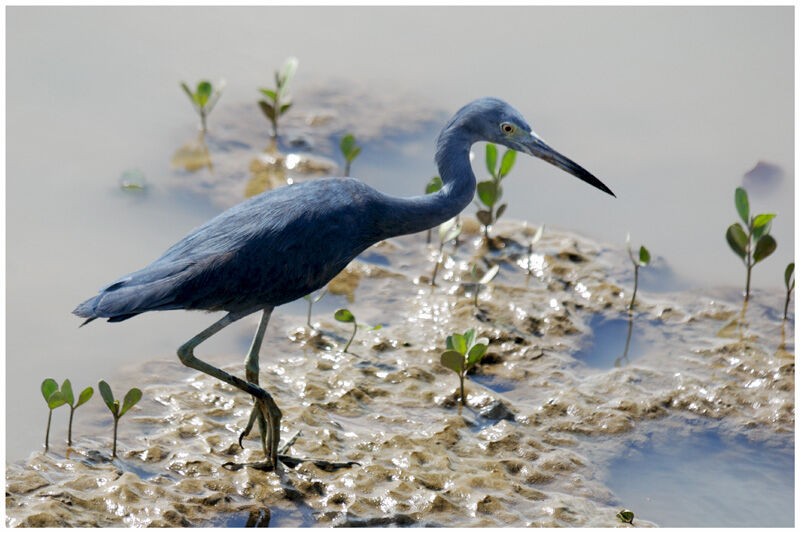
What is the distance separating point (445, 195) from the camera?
5.11 metres

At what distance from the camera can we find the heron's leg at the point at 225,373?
4562 mm

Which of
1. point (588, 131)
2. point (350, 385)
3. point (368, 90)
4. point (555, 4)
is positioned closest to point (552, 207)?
point (588, 131)

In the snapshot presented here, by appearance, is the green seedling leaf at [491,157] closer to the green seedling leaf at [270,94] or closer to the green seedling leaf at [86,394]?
the green seedling leaf at [270,94]

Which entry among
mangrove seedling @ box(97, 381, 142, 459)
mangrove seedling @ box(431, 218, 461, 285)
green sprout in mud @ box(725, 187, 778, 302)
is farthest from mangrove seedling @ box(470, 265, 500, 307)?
mangrove seedling @ box(97, 381, 142, 459)

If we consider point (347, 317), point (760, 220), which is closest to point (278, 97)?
point (347, 317)

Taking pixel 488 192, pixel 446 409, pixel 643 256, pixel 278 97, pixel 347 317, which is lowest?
pixel 446 409

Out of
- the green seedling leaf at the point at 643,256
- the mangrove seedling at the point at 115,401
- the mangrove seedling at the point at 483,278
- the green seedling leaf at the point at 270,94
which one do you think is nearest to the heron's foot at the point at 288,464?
the mangrove seedling at the point at 115,401

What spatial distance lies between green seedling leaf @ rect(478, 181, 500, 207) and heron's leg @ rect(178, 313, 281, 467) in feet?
8.24

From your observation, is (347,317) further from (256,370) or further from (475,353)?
(256,370)

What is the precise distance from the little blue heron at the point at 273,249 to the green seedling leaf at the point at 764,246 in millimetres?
1768

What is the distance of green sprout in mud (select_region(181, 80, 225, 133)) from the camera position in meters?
7.80

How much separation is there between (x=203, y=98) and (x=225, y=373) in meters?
3.75

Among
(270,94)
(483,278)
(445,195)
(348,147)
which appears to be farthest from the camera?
(270,94)

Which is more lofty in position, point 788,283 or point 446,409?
point 788,283
